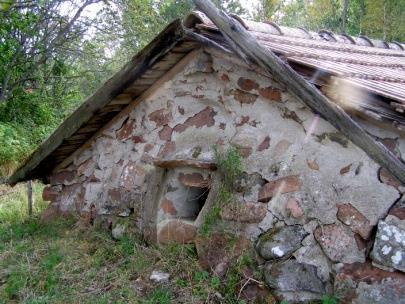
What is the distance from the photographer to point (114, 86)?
3.99 m

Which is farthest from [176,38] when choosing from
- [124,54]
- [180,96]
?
[124,54]

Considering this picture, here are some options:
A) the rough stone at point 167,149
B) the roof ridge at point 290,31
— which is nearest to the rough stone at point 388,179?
the roof ridge at point 290,31

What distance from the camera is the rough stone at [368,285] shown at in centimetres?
276

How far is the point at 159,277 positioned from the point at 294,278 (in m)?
1.05

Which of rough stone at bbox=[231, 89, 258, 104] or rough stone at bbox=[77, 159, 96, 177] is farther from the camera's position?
rough stone at bbox=[77, 159, 96, 177]

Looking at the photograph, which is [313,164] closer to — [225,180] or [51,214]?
[225,180]

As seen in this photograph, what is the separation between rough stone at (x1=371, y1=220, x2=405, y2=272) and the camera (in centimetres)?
274

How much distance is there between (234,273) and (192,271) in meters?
0.36

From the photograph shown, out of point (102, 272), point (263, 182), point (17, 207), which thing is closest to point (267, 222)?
point (263, 182)

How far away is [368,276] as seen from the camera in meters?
2.86

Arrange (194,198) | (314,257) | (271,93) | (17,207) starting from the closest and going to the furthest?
(314,257) → (271,93) → (194,198) → (17,207)

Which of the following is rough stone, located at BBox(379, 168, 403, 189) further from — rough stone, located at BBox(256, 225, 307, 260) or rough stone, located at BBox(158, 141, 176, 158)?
rough stone, located at BBox(158, 141, 176, 158)

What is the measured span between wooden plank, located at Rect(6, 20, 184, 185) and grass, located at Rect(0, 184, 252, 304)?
80 cm

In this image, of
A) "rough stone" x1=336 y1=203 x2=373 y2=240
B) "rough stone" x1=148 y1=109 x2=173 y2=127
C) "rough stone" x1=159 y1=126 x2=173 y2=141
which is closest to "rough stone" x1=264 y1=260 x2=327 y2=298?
"rough stone" x1=336 y1=203 x2=373 y2=240
